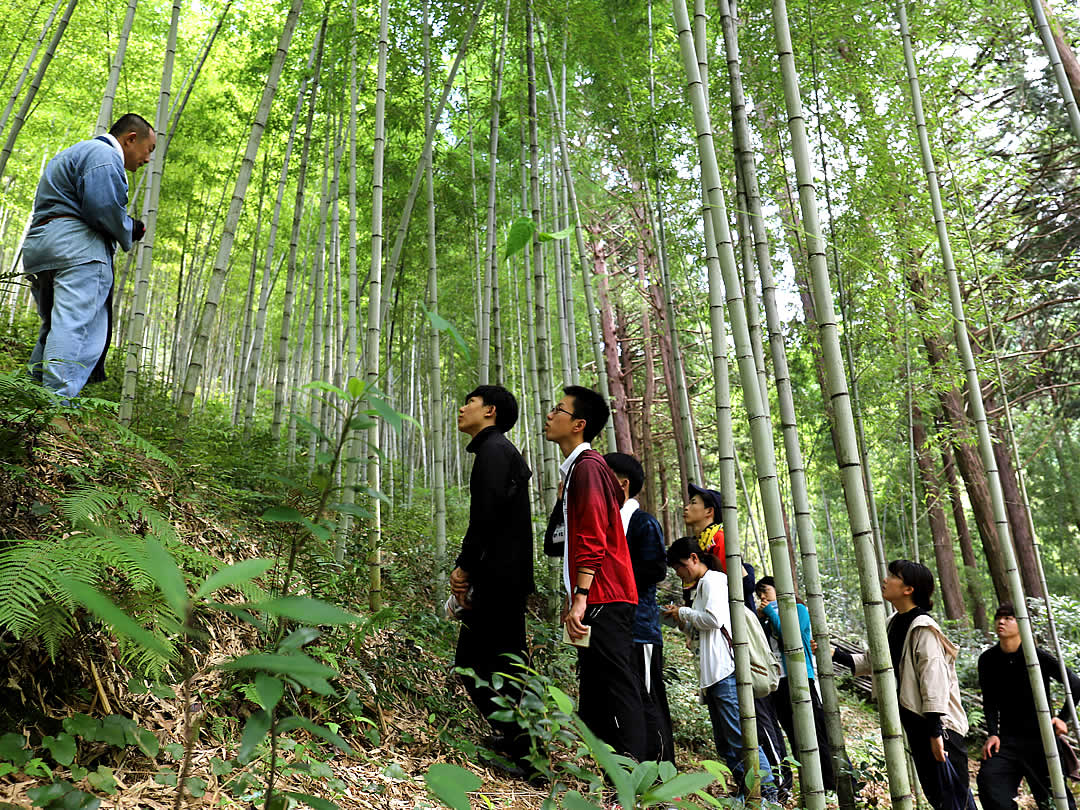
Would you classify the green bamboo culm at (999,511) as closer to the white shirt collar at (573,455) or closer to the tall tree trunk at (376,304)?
the white shirt collar at (573,455)

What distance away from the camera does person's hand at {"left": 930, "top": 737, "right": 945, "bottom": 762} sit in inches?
109

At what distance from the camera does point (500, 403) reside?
8.91 ft

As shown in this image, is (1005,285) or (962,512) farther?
(962,512)

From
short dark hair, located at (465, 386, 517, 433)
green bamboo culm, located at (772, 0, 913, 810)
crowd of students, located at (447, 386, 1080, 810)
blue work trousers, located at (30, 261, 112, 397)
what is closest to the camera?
green bamboo culm, located at (772, 0, 913, 810)

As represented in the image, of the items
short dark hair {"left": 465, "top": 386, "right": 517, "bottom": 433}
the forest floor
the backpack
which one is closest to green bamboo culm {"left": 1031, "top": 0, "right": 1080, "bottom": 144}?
the backpack

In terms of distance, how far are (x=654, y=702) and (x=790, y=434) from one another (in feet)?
4.18

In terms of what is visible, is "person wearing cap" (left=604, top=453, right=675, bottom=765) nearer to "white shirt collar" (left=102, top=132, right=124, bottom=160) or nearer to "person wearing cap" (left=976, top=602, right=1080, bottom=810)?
"person wearing cap" (left=976, top=602, right=1080, bottom=810)

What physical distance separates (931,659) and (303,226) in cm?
903

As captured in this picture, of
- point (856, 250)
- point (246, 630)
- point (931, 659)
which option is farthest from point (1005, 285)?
point (246, 630)

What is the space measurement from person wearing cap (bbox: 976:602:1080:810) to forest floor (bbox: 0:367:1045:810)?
0.73 metres

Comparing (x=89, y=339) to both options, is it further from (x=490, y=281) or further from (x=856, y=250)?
(x=856, y=250)

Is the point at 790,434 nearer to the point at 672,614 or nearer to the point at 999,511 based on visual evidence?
the point at 672,614

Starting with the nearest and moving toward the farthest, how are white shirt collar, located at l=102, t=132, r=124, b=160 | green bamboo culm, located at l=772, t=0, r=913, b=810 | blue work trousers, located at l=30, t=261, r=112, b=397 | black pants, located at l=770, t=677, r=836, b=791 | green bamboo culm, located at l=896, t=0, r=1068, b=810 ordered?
green bamboo culm, located at l=772, t=0, r=913, b=810 → blue work trousers, located at l=30, t=261, r=112, b=397 → white shirt collar, located at l=102, t=132, r=124, b=160 → green bamboo culm, located at l=896, t=0, r=1068, b=810 → black pants, located at l=770, t=677, r=836, b=791

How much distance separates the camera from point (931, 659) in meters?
2.84
